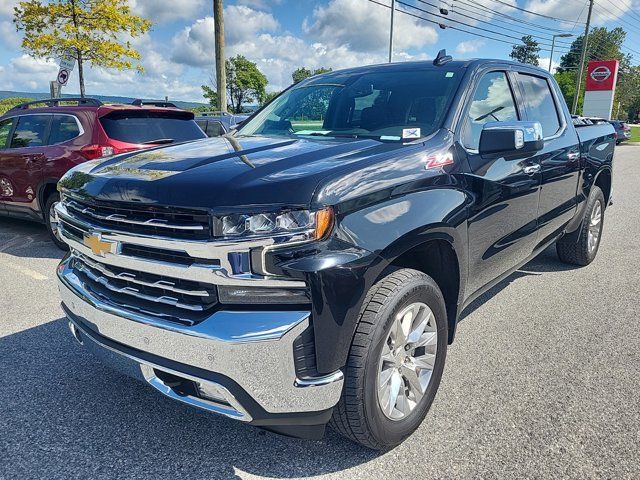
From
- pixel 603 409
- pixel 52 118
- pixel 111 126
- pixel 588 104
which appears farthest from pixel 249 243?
pixel 588 104

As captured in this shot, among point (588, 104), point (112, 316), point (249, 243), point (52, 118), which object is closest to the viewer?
point (249, 243)

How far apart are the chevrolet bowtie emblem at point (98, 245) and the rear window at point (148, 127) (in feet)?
13.2

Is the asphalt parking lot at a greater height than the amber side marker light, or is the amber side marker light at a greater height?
the amber side marker light

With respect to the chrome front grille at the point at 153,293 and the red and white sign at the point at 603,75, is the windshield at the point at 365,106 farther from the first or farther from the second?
the red and white sign at the point at 603,75

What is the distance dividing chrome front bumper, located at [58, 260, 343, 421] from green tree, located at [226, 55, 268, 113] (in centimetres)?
5044

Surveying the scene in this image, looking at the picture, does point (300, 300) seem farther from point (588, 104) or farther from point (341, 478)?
point (588, 104)

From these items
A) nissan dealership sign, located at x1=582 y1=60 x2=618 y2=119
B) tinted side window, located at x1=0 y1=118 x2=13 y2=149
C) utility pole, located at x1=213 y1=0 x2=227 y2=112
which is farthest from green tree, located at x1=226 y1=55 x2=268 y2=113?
tinted side window, located at x1=0 y1=118 x2=13 y2=149

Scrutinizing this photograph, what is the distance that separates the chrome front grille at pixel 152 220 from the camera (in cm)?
198

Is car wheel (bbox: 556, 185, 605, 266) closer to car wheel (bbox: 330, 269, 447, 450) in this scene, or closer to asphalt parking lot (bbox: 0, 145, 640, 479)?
asphalt parking lot (bbox: 0, 145, 640, 479)

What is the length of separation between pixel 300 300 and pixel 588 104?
39041 mm

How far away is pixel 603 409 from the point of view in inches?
109

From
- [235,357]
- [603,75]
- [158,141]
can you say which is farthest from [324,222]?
[603,75]

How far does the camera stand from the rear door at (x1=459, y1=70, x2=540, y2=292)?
9.49 ft

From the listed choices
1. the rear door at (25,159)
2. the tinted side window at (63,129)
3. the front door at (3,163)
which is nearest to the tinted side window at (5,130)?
the front door at (3,163)
